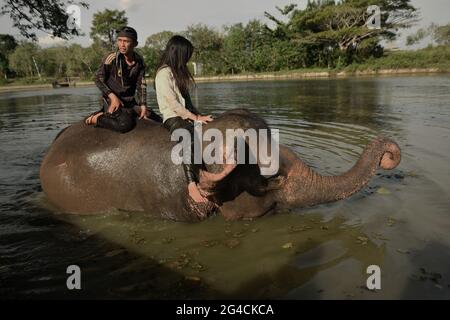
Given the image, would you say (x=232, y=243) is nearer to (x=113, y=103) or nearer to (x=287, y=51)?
(x=113, y=103)

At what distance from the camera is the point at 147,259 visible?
4141 millimetres

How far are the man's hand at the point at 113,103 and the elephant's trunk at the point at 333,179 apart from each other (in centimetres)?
245

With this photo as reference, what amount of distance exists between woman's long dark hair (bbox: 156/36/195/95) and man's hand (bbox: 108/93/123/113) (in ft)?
3.50

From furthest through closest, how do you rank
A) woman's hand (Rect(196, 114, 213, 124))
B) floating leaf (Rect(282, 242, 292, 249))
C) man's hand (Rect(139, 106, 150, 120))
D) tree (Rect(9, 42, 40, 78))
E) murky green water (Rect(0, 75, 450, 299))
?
tree (Rect(9, 42, 40, 78)), man's hand (Rect(139, 106, 150, 120)), woman's hand (Rect(196, 114, 213, 124)), floating leaf (Rect(282, 242, 292, 249)), murky green water (Rect(0, 75, 450, 299))

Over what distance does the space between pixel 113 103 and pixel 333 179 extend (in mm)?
3102

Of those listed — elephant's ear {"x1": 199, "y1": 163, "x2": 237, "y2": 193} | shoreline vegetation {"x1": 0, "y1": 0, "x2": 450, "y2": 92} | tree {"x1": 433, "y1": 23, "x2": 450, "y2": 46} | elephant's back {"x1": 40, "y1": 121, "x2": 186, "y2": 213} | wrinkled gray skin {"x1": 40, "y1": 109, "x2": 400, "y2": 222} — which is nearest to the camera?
elephant's ear {"x1": 199, "y1": 163, "x2": 237, "y2": 193}

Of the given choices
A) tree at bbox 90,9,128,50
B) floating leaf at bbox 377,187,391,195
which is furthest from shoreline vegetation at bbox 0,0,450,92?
floating leaf at bbox 377,187,391,195

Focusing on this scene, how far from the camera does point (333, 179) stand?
4.55 meters

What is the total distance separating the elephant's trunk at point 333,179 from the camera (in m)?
4.32

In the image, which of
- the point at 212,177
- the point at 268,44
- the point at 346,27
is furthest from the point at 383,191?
the point at 268,44

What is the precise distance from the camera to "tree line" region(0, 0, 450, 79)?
5016 centimetres

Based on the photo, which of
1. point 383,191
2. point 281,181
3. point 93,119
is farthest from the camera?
point 383,191

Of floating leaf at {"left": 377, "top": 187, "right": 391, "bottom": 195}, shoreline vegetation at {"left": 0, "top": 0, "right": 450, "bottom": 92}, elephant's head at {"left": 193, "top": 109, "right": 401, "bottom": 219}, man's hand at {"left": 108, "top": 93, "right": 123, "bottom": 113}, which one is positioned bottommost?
floating leaf at {"left": 377, "top": 187, "right": 391, "bottom": 195}

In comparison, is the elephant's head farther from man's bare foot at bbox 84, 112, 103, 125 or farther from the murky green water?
man's bare foot at bbox 84, 112, 103, 125
